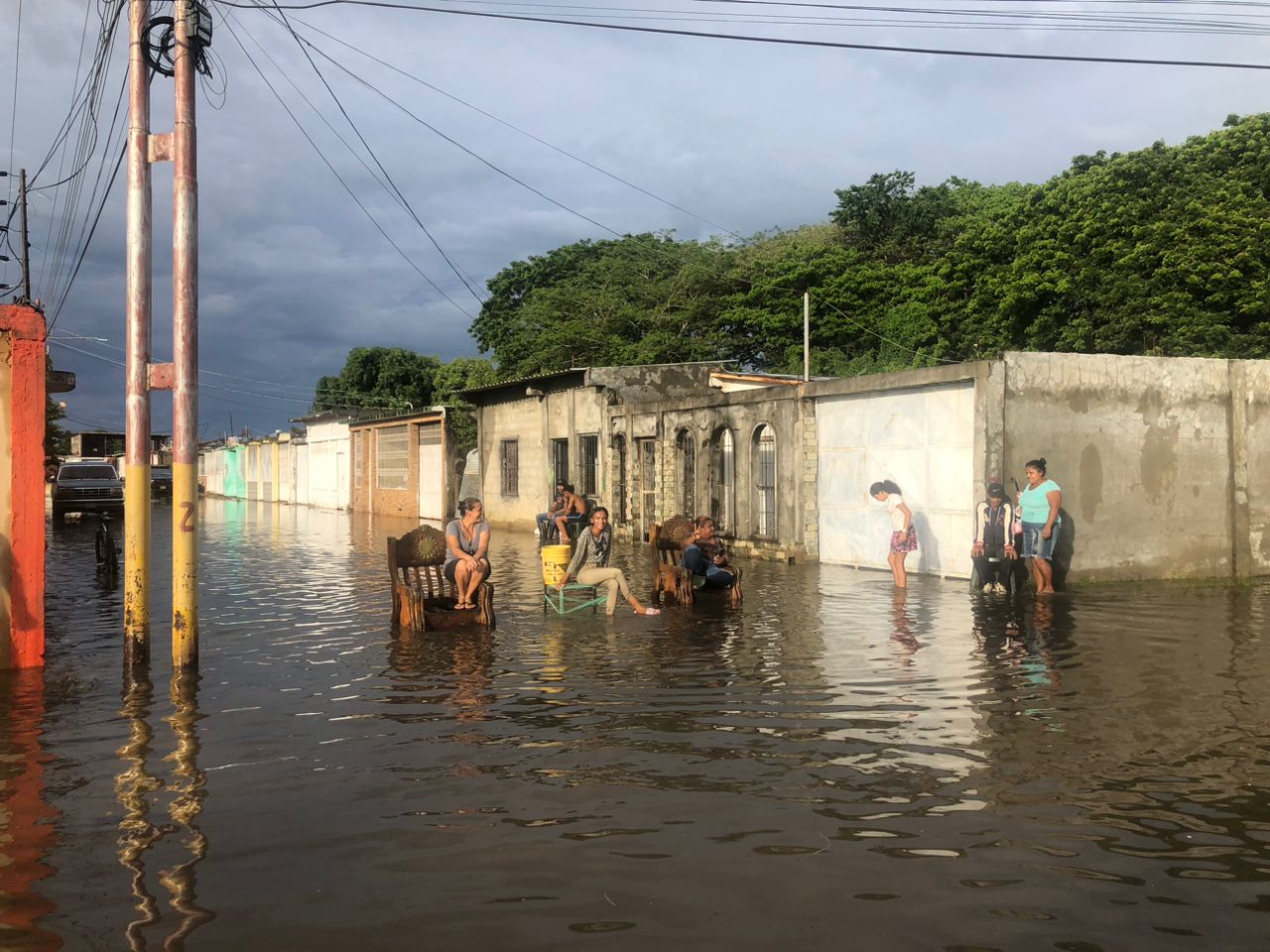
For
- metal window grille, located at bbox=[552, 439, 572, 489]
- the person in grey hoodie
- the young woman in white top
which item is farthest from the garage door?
metal window grille, located at bbox=[552, 439, 572, 489]

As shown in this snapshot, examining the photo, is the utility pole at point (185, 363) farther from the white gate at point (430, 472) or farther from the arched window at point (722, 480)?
the white gate at point (430, 472)

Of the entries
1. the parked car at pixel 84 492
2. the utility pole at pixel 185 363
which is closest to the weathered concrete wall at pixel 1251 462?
the utility pole at pixel 185 363

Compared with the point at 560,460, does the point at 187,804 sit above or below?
below

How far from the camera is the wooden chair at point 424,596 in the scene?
35.2 feet

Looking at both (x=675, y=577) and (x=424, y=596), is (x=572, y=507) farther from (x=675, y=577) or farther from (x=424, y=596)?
(x=424, y=596)

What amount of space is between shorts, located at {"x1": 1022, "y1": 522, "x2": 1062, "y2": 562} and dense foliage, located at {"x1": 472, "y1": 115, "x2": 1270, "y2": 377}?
20.2m

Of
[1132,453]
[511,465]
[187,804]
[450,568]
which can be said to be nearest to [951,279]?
[511,465]

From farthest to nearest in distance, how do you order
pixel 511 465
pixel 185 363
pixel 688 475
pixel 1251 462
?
pixel 511 465
pixel 688 475
pixel 1251 462
pixel 185 363

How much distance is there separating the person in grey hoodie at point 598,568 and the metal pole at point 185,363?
4367 millimetres

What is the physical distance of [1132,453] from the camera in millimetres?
15047

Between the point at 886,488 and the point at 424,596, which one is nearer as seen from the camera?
the point at 424,596

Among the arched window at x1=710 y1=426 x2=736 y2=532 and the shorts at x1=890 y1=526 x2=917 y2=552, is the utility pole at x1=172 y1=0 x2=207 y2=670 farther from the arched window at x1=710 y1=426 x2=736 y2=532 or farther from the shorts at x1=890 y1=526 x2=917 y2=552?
the arched window at x1=710 y1=426 x2=736 y2=532

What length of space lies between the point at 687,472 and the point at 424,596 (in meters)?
12.1

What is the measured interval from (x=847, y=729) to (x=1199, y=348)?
32086mm
